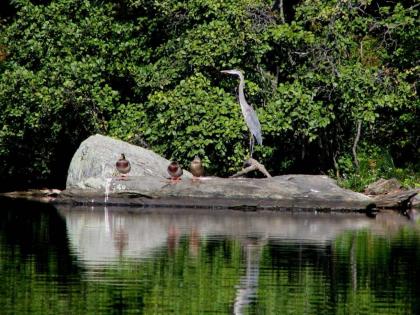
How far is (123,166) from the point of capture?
29.8 meters

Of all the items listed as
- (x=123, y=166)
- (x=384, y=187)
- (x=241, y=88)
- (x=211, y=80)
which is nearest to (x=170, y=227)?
(x=123, y=166)

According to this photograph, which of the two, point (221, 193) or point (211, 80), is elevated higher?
point (211, 80)

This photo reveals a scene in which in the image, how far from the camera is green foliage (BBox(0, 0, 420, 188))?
3225cm

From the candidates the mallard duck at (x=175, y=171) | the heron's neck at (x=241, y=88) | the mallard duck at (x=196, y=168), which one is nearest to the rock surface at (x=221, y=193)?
the mallard duck at (x=175, y=171)

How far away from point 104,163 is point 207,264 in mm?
12603

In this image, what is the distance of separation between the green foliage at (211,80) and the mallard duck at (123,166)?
2417 millimetres

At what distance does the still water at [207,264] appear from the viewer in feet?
47.9

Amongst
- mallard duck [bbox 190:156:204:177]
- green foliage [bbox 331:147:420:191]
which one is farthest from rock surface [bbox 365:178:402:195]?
mallard duck [bbox 190:156:204:177]

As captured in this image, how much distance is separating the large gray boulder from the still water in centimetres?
243

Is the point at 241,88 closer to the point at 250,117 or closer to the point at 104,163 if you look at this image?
the point at 250,117

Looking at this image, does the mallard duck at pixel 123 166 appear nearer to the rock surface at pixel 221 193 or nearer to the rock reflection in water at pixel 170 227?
the rock surface at pixel 221 193

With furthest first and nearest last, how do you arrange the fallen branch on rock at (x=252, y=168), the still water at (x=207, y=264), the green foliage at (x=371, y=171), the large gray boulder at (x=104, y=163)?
the green foliage at (x=371, y=171), the fallen branch on rock at (x=252, y=168), the large gray boulder at (x=104, y=163), the still water at (x=207, y=264)

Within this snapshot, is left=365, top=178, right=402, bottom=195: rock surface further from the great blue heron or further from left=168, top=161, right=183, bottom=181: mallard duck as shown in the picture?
left=168, top=161, right=183, bottom=181: mallard duck

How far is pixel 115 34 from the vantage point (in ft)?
113
